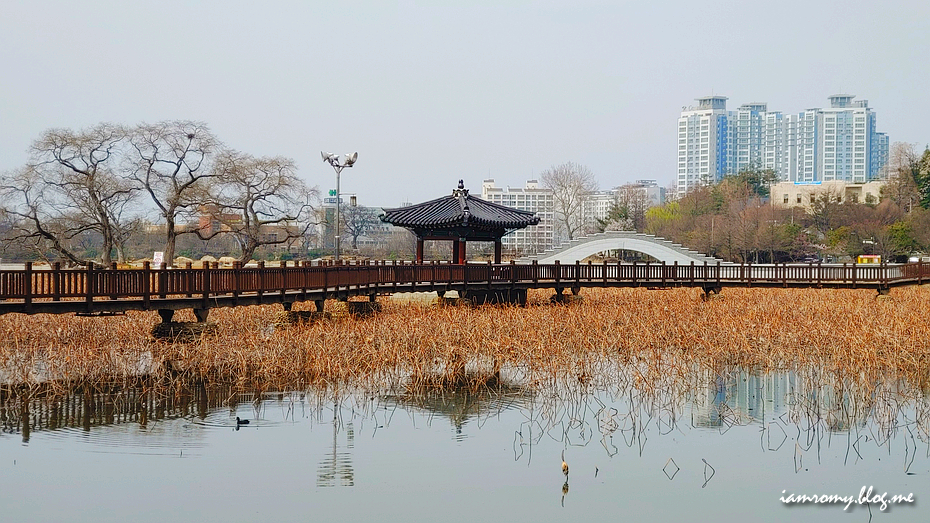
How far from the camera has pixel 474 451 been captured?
1173 cm

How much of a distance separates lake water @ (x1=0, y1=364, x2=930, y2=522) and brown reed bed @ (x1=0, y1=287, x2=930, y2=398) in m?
0.79

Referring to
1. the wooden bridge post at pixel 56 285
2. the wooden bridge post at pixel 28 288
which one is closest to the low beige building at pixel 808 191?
the wooden bridge post at pixel 56 285

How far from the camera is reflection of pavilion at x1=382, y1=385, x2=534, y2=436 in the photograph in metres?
13.7

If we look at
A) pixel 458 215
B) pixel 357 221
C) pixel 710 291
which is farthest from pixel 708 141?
pixel 458 215

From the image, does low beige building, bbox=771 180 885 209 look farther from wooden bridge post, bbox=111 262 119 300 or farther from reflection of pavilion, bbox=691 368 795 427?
wooden bridge post, bbox=111 262 119 300

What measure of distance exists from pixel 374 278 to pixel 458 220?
6.31 metres

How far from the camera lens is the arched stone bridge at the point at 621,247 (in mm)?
51000

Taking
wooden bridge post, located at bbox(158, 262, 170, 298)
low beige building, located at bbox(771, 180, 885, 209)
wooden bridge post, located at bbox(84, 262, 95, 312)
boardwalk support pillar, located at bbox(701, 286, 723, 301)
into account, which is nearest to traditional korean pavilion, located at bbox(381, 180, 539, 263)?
boardwalk support pillar, located at bbox(701, 286, 723, 301)

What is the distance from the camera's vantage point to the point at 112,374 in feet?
50.9

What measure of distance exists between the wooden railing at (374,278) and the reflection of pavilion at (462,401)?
588 centimetres

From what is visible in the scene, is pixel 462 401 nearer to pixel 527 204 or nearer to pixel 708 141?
pixel 527 204

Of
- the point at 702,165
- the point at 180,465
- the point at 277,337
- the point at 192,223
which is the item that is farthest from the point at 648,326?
the point at 702,165

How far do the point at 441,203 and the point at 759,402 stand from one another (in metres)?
19.1

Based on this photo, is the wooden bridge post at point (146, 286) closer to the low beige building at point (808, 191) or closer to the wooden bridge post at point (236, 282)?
the wooden bridge post at point (236, 282)
